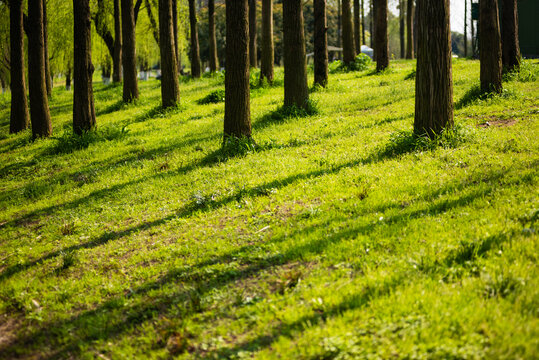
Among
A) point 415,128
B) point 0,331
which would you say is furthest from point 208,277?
point 415,128

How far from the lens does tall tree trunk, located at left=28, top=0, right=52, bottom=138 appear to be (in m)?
14.9

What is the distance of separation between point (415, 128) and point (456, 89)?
6.06m

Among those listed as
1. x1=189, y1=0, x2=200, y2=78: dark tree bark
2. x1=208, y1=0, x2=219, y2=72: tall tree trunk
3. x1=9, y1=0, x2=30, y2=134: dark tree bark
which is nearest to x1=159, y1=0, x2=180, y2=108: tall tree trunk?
x1=9, y1=0, x2=30, y2=134: dark tree bark

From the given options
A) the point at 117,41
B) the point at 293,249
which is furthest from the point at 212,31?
the point at 293,249

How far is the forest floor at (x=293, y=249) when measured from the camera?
3.53m

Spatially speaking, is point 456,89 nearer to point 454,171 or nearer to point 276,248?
point 454,171

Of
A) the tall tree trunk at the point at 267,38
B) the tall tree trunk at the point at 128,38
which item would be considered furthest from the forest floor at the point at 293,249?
the tall tree trunk at the point at 128,38

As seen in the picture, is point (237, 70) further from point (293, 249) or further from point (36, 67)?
point (36, 67)

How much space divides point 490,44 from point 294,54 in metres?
5.18

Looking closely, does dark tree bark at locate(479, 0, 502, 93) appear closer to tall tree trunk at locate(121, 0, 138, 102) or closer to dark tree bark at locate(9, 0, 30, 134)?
tall tree trunk at locate(121, 0, 138, 102)

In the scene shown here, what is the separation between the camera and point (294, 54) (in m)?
12.4

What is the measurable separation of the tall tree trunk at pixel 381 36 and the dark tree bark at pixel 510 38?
6.61 m

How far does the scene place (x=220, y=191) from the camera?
25.1 feet

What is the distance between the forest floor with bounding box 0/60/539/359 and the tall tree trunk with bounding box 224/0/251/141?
2.20 ft
